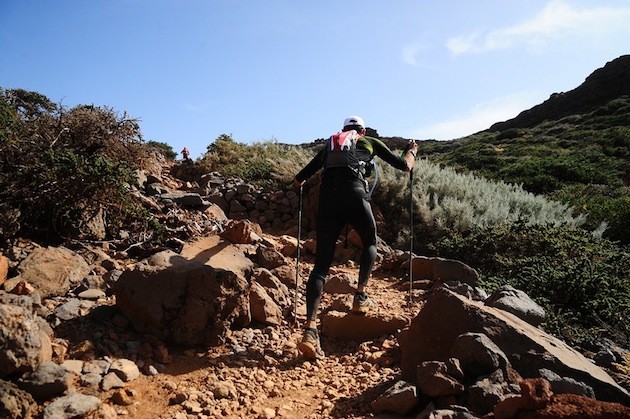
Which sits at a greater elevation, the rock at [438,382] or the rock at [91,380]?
the rock at [91,380]

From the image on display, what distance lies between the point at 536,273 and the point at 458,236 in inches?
79.5

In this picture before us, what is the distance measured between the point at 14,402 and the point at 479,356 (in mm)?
2630

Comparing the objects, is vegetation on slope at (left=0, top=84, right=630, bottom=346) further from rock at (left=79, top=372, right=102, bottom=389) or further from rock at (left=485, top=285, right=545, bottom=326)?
rock at (left=79, top=372, right=102, bottom=389)

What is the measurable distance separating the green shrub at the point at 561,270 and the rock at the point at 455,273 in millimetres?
187

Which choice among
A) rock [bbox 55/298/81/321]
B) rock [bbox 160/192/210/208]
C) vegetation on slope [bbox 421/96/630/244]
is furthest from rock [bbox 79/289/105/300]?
vegetation on slope [bbox 421/96/630/244]

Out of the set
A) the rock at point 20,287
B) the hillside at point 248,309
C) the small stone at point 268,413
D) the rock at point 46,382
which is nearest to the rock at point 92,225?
the hillside at point 248,309

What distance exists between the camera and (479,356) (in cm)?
260

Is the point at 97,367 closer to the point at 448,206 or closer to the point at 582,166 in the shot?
the point at 448,206

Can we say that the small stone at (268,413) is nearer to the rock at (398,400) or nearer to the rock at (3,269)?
the rock at (398,400)

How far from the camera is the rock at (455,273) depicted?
5488 mm

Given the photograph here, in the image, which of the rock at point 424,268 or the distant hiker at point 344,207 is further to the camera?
the rock at point 424,268

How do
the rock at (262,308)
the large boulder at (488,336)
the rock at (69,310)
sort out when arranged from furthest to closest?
the rock at (262,308)
the rock at (69,310)
the large boulder at (488,336)

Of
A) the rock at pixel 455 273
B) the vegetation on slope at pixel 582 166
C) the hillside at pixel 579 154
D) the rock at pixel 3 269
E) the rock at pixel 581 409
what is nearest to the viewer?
the rock at pixel 581 409

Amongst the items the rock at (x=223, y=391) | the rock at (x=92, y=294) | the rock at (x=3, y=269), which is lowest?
the rock at (x=223, y=391)
